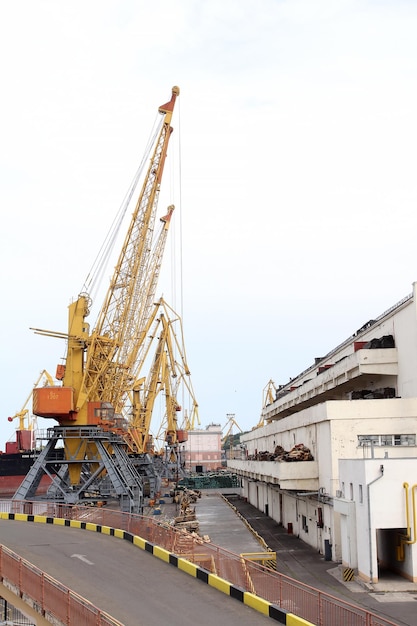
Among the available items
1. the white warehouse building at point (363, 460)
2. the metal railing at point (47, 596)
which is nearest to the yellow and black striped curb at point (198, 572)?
the metal railing at point (47, 596)

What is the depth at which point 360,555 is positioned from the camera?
3016 centimetres

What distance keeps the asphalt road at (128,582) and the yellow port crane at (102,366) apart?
2693 cm

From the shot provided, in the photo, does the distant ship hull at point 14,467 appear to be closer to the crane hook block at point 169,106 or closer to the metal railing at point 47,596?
the crane hook block at point 169,106

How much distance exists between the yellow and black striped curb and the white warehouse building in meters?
8.90

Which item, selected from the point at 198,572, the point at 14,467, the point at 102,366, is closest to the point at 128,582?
the point at 198,572

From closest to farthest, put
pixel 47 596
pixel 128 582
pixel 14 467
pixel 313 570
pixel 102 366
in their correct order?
pixel 47 596 < pixel 128 582 < pixel 313 570 < pixel 102 366 < pixel 14 467

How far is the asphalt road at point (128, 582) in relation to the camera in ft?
60.8

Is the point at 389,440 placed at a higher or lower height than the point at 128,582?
higher

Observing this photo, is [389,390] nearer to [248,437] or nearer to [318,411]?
[318,411]

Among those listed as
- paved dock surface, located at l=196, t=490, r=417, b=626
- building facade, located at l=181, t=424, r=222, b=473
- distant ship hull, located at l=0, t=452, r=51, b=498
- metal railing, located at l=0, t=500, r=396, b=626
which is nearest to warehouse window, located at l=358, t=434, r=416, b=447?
paved dock surface, located at l=196, t=490, r=417, b=626

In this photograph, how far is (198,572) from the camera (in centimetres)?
2314

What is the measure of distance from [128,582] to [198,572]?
2.40 metres

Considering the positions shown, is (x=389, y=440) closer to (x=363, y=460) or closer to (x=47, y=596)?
(x=363, y=460)

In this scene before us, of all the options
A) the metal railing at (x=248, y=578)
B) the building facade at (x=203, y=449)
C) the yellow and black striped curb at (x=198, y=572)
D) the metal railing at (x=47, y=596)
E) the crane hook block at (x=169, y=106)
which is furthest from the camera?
the building facade at (x=203, y=449)
